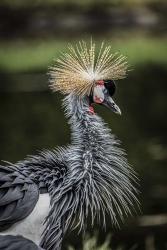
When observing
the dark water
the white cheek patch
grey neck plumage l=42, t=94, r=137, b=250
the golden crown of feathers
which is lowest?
grey neck plumage l=42, t=94, r=137, b=250

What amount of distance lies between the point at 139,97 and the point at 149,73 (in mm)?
2976

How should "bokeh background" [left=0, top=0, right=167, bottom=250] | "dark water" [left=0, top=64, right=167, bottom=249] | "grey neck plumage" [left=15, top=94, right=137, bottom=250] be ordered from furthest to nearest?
"dark water" [left=0, top=64, right=167, bottom=249], "bokeh background" [left=0, top=0, right=167, bottom=250], "grey neck plumage" [left=15, top=94, right=137, bottom=250]

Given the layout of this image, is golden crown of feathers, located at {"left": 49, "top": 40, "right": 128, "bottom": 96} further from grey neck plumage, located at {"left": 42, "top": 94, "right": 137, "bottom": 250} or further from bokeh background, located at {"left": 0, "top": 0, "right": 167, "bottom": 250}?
bokeh background, located at {"left": 0, "top": 0, "right": 167, "bottom": 250}

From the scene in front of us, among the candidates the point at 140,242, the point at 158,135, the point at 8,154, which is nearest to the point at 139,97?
the point at 158,135

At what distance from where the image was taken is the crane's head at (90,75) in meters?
4.82

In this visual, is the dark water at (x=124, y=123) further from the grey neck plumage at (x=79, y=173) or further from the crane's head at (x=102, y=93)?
the crane's head at (x=102, y=93)

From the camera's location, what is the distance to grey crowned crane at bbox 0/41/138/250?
455 centimetres

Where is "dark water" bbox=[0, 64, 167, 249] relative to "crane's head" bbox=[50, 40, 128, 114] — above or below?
above

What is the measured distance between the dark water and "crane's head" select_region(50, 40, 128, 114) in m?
3.35

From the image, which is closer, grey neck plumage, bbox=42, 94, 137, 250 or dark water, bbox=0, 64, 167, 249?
grey neck plumage, bbox=42, 94, 137, 250

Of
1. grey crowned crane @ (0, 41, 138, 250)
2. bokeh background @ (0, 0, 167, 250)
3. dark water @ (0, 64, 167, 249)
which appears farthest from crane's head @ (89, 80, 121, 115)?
dark water @ (0, 64, 167, 249)

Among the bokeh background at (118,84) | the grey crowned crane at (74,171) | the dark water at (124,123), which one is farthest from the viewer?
the dark water at (124,123)

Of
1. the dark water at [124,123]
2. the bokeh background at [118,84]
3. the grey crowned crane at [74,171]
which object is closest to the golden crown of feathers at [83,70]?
the grey crowned crane at [74,171]

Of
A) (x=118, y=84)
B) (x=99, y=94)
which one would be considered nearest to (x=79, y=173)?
(x=99, y=94)
